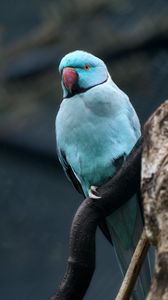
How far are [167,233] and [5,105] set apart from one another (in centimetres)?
177

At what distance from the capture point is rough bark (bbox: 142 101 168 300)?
4.75ft

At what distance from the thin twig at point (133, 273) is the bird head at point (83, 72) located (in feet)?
2.98

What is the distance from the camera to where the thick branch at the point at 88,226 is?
1694 millimetres

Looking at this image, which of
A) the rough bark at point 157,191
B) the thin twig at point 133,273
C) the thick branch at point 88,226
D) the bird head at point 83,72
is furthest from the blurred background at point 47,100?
the rough bark at point 157,191

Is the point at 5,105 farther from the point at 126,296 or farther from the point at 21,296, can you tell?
the point at 126,296

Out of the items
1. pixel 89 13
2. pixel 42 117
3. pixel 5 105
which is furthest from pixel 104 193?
pixel 89 13

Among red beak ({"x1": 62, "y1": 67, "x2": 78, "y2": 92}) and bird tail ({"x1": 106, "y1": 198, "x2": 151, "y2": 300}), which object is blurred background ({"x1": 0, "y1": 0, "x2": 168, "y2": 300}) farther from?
red beak ({"x1": 62, "y1": 67, "x2": 78, "y2": 92})

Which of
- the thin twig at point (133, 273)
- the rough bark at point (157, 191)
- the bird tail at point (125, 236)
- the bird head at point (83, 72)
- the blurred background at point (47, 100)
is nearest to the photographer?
the rough bark at point (157, 191)

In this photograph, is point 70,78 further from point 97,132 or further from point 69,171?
point 69,171

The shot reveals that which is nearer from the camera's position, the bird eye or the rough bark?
the rough bark

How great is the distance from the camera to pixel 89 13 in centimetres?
343

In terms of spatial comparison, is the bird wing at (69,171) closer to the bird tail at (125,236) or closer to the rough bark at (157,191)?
the bird tail at (125,236)

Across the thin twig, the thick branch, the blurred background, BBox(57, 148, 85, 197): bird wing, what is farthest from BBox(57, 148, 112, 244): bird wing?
the thin twig

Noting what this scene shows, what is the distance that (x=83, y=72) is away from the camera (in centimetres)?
252
